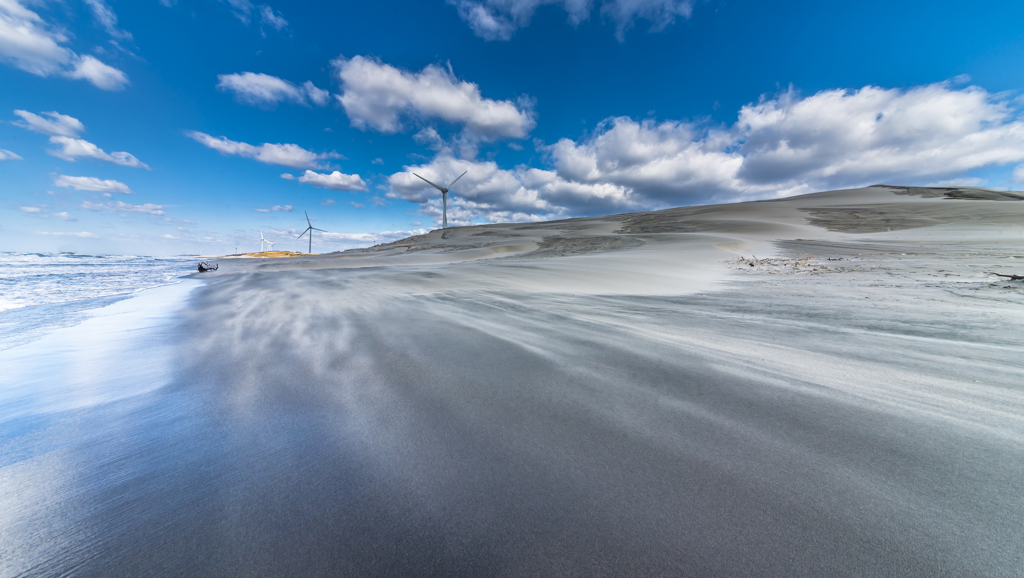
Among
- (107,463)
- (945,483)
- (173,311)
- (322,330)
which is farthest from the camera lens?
(173,311)

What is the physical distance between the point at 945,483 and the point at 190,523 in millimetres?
3433

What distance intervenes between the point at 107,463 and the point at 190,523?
1.06 m

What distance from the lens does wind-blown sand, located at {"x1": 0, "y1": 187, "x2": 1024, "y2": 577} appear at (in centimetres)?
138

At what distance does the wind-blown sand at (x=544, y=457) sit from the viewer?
1376mm

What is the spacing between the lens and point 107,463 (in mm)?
2041

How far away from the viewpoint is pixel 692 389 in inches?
112

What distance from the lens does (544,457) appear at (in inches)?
77.8

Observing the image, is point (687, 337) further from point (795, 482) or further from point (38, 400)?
point (38, 400)

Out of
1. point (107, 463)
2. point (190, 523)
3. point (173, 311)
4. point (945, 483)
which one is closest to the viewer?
point (190, 523)

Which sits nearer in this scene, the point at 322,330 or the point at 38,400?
the point at 38,400

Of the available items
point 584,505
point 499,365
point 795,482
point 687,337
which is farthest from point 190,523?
point 687,337

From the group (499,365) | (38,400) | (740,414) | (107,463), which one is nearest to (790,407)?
(740,414)

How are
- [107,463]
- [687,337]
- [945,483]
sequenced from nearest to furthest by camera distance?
[945,483] < [107,463] < [687,337]

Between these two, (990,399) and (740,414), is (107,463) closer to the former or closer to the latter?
(740,414)
